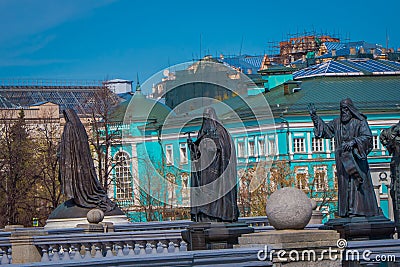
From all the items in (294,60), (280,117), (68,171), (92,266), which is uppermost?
(294,60)

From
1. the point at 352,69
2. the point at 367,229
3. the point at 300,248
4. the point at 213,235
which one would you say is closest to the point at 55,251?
the point at 213,235

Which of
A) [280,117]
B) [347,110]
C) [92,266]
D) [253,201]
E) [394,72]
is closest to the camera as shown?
[92,266]

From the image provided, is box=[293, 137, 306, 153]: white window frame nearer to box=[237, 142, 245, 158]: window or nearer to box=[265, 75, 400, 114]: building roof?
box=[265, 75, 400, 114]: building roof

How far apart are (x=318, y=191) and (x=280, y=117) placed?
8.74m

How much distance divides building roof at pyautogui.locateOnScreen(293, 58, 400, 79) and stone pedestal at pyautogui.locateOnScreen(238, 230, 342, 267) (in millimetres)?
48654

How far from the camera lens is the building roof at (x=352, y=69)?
2397 inches

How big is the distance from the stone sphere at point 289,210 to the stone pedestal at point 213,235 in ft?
12.1

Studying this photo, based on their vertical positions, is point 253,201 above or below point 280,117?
below

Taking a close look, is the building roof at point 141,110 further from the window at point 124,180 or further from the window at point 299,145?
the window at point 299,145

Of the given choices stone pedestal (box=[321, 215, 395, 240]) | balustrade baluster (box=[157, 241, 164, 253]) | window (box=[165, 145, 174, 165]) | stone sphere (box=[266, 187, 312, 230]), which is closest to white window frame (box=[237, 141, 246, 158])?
window (box=[165, 145, 174, 165])

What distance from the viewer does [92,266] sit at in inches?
427

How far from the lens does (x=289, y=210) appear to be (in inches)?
468

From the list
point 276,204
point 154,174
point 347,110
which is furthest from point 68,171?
point 154,174

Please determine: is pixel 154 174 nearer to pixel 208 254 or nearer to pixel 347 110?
pixel 347 110
